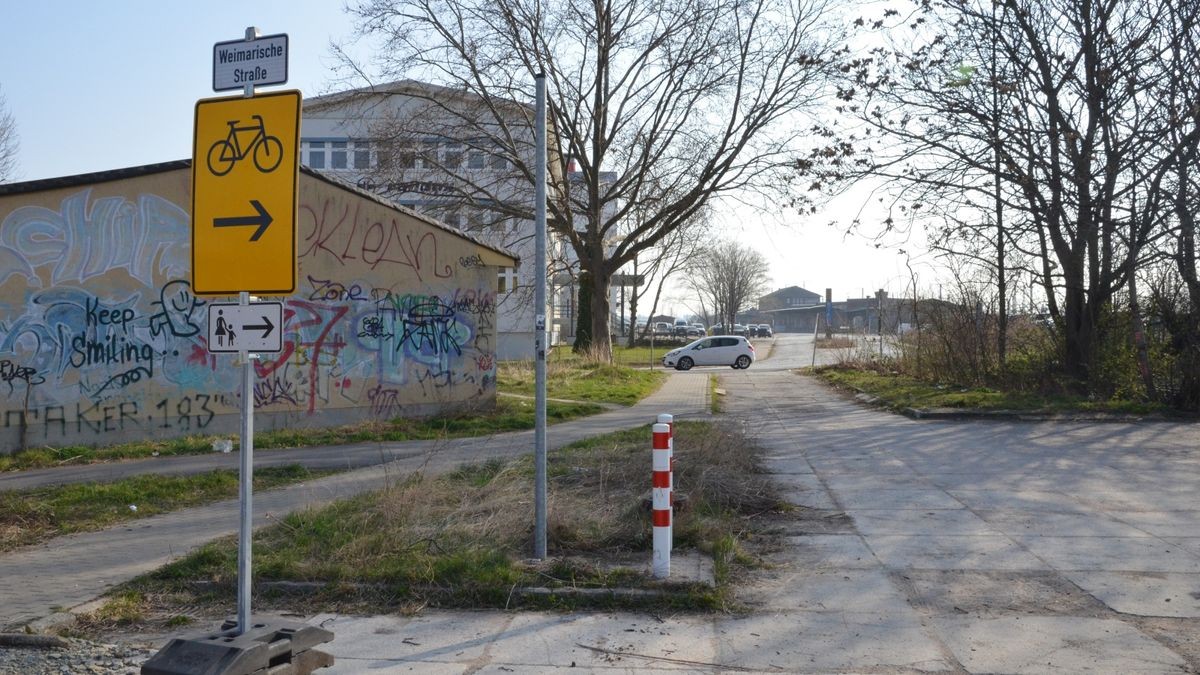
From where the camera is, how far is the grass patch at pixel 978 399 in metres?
19.7

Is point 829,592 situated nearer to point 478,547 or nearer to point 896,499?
point 478,547

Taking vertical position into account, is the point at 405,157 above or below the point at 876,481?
above

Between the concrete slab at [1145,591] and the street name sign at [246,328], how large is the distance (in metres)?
5.33

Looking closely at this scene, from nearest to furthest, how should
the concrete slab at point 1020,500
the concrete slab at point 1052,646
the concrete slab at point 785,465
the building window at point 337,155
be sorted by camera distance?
1. the concrete slab at point 1052,646
2. the concrete slab at point 1020,500
3. the concrete slab at point 785,465
4. the building window at point 337,155

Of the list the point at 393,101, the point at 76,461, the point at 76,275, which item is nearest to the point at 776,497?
the point at 76,461

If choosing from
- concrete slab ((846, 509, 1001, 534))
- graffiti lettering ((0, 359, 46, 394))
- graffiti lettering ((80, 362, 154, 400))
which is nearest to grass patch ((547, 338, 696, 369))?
graffiti lettering ((80, 362, 154, 400))

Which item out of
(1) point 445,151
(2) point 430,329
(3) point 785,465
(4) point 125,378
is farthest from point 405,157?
(3) point 785,465

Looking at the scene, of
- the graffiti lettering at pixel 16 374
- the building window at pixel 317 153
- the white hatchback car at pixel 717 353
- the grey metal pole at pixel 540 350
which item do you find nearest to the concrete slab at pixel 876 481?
the grey metal pole at pixel 540 350

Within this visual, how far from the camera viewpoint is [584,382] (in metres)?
29.3

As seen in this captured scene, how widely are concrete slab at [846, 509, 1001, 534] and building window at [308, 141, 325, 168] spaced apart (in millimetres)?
53730

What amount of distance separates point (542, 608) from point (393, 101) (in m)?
29.6

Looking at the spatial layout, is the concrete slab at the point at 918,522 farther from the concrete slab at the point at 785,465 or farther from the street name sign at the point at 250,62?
the street name sign at the point at 250,62

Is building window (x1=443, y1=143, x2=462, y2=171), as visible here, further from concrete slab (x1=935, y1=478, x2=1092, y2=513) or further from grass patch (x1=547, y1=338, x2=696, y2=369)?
concrete slab (x1=935, y1=478, x2=1092, y2=513)

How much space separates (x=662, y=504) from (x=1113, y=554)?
3623mm
